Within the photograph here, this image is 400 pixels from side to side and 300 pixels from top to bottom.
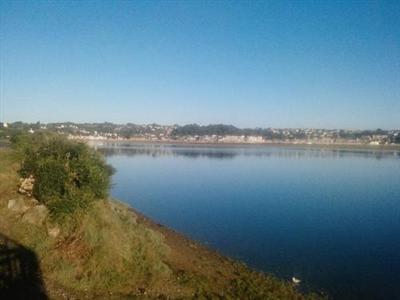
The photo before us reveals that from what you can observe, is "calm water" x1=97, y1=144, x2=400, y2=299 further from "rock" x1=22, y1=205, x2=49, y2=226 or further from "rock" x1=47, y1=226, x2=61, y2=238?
"rock" x1=22, y1=205, x2=49, y2=226

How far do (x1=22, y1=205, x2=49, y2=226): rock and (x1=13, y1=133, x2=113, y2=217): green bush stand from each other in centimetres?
25

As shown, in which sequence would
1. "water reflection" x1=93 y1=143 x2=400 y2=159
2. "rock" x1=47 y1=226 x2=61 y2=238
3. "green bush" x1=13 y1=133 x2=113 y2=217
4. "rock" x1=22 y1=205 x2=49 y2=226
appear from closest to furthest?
"rock" x1=47 y1=226 x2=61 y2=238 → "rock" x1=22 y1=205 x2=49 y2=226 → "green bush" x1=13 y1=133 x2=113 y2=217 → "water reflection" x1=93 y1=143 x2=400 y2=159

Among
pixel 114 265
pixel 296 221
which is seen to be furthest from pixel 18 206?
pixel 296 221

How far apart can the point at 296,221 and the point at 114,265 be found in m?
19.2

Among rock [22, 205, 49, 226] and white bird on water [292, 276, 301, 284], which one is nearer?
rock [22, 205, 49, 226]

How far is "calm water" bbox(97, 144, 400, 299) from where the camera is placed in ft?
62.6

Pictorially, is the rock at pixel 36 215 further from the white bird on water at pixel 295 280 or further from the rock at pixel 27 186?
the white bird on water at pixel 295 280

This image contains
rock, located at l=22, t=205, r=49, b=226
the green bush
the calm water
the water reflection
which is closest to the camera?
rock, located at l=22, t=205, r=49, b=226

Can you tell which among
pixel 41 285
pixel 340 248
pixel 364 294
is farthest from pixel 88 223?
pixel 340 248

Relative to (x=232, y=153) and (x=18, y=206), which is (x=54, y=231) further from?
(x=232, y=153)

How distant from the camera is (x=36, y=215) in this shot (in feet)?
50.3

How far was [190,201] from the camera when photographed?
38.6 meters

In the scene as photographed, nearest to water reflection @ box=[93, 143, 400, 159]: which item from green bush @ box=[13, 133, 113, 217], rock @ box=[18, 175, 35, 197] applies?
green bush @ box=[13, 133, 113, 217]

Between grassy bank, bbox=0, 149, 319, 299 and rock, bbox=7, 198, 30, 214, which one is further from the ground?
rock, bbox=7, 198, 30, 214
